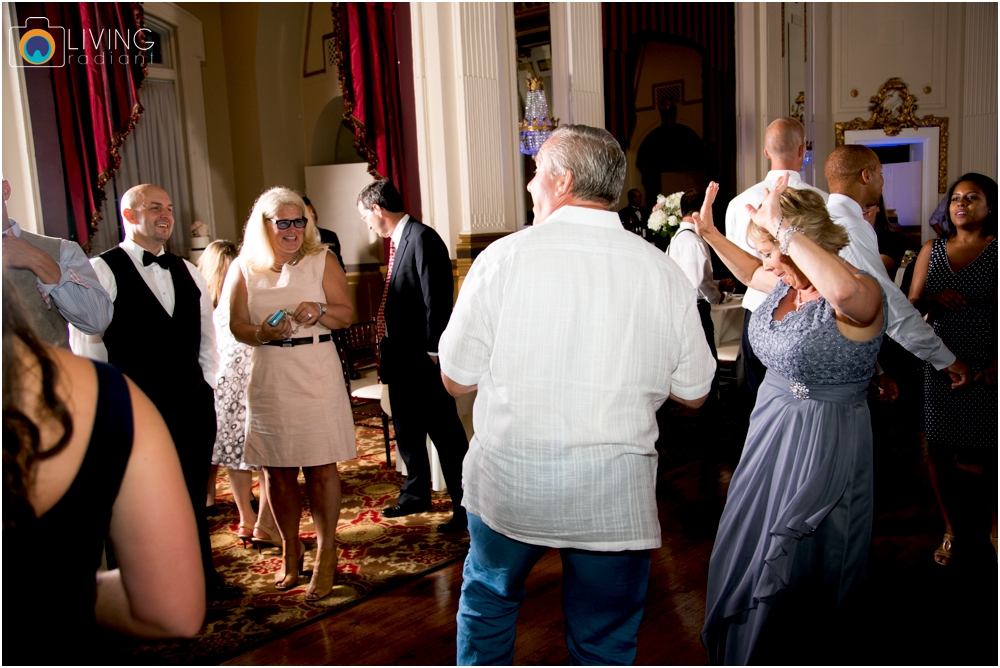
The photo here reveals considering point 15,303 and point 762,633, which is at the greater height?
point 15,303

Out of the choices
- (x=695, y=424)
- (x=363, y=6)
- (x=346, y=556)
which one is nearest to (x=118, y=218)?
(x=363, y=6)

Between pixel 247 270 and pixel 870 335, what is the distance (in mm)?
2303

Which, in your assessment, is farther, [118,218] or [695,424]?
[118,218]

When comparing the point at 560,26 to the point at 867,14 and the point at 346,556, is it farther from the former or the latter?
the point at 867,14

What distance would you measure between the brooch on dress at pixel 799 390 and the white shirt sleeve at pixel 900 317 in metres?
0.44

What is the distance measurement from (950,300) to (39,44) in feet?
16.2

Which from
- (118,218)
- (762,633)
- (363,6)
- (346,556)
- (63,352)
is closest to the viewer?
(63,352)

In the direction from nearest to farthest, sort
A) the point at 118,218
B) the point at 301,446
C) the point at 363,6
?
1. the point at 301,446
2. the point at 363,6
3. the point at 118,218

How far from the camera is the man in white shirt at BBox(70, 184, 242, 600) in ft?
9.00

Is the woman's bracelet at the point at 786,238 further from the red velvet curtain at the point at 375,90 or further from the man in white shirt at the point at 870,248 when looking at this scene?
the red velvet curtain at the point at 375,90

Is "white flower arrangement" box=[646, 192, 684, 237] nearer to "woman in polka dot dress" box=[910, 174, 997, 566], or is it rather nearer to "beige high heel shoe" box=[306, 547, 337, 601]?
"woman in polka dot dress" box=[910, 174, 997, 566]

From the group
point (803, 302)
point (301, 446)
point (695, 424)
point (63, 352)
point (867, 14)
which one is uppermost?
point (867, 14)

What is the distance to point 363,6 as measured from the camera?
5.02 m

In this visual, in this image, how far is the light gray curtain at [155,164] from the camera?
6691 millimetres
